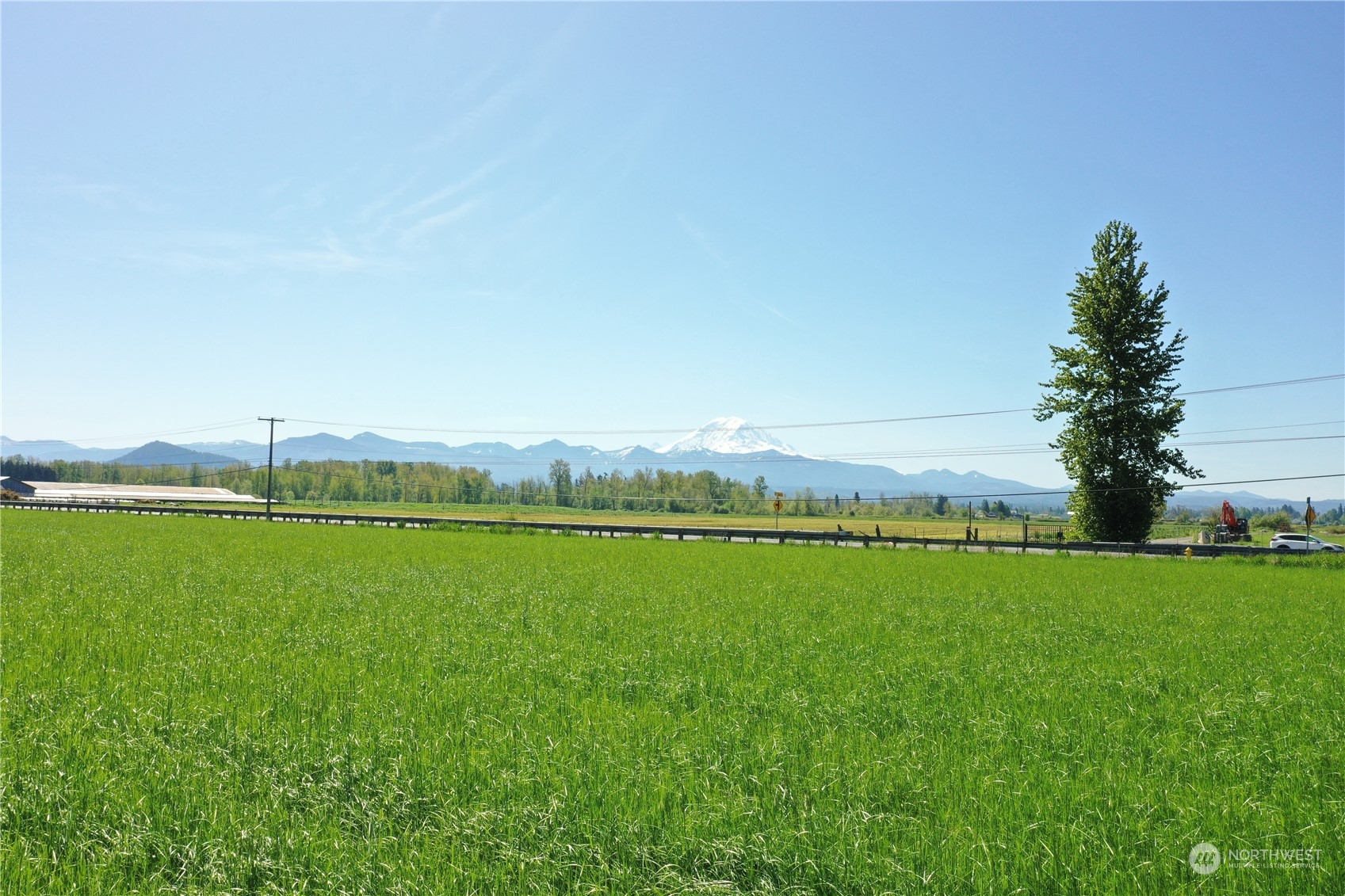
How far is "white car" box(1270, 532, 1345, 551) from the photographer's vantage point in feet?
196

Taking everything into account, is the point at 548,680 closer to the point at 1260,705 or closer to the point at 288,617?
the point at 288,617

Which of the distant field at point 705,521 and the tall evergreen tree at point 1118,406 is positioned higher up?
the tall evergreen tree at point 1118,406

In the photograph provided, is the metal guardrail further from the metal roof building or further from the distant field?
the metal roof building

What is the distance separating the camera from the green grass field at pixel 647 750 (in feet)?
16.0

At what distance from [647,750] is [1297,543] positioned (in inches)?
3013

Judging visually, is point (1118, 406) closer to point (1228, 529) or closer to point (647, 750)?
point (1228, 529)

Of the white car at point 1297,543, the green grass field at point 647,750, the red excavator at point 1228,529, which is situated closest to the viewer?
the green grass field at point 647,750

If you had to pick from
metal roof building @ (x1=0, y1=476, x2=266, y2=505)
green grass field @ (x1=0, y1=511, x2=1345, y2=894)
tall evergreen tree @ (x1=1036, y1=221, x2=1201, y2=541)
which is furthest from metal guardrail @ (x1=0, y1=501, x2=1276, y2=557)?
metal roof building @ (x1=0, y1=476, x2=266, y2=505)

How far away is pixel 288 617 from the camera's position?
46.3 ft

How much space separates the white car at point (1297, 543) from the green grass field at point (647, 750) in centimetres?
5632

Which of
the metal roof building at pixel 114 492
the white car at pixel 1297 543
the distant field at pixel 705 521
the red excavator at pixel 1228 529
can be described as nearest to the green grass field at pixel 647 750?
the white car at pixel 1297 543

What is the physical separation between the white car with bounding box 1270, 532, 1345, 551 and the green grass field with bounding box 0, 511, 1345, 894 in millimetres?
56322

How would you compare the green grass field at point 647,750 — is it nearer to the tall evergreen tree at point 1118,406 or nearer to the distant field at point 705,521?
the tall evergreen tree at point 1118,406

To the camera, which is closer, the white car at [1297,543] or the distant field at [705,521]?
the white car at [1297,543]
